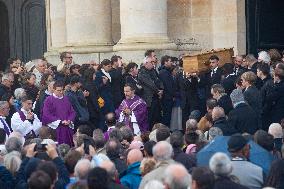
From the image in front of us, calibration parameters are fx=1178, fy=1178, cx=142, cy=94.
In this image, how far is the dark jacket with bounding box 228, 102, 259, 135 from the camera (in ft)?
59.6

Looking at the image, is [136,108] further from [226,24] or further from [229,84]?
[226,24]

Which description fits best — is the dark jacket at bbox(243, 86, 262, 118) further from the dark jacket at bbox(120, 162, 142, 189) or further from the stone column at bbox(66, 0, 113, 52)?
the stone column at bbox(66, 0, 113, 52)

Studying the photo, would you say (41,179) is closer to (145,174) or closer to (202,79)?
(145,174)

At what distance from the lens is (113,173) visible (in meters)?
13.1

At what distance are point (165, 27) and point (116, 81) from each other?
95.7 inches

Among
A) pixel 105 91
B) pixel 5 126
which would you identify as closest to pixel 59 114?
pixel 5 126

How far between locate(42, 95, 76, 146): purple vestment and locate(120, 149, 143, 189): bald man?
243 inches

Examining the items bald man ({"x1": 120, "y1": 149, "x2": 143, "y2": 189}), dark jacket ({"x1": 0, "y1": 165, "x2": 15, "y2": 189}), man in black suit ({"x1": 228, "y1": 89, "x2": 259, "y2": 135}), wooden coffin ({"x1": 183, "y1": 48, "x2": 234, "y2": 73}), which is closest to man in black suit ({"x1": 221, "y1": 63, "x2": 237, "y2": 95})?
wooden coffin ({"x1": 183, "y1": 48, "x2": 234, "y2": 73})

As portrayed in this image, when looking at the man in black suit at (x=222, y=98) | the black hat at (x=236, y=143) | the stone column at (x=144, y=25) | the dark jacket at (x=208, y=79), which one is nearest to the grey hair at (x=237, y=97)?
the man in black suit at (x=222, y=98)

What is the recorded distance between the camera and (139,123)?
2166 centimetres

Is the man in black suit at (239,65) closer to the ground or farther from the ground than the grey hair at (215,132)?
farther from the ground

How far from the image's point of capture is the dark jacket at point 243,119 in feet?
59.6

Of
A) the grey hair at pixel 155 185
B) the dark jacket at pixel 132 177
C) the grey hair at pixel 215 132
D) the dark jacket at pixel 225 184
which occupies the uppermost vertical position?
the grey hair at pixel 215 132

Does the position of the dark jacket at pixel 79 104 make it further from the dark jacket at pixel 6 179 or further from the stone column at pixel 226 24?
the dark jacket at pixel 6 179
